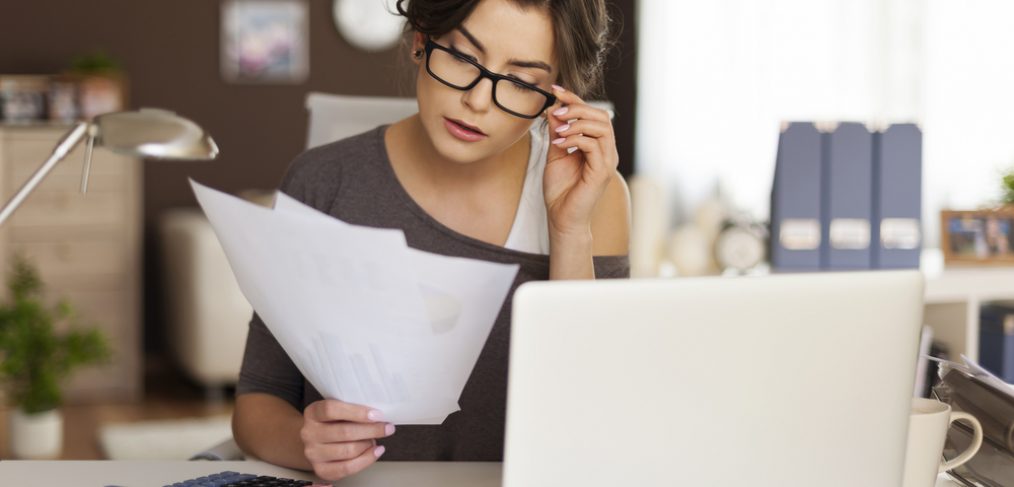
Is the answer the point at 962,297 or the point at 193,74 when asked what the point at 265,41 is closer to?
the point at 193,74

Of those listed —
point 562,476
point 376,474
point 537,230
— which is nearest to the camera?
point 562,476

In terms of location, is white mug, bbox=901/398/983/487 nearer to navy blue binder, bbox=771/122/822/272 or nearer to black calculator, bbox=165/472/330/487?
black calculator, bbox=165/472/330/487

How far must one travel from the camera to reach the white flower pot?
380 centimetres

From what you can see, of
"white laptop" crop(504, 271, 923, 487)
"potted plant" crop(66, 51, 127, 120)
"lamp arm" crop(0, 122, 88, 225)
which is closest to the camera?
"white laptop" crop(504, 271, 923, 487)

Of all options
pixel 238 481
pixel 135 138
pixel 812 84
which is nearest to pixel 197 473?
pixel 238 481

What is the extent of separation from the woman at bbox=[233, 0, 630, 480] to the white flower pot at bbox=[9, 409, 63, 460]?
263cm

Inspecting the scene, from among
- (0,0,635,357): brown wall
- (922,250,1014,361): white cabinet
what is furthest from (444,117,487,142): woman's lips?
(0,0,635,357): brown wall

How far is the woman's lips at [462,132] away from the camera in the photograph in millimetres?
1252

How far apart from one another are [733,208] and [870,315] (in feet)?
12.5

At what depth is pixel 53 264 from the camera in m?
4.57

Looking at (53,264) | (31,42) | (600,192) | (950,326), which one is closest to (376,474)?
(600,192)

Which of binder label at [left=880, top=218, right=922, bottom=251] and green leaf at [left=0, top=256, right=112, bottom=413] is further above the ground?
binder label at [left=880, top=218, right=922, bottom=251]

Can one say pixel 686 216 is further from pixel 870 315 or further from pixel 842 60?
pixel 870 315

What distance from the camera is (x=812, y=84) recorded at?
4.37 m
